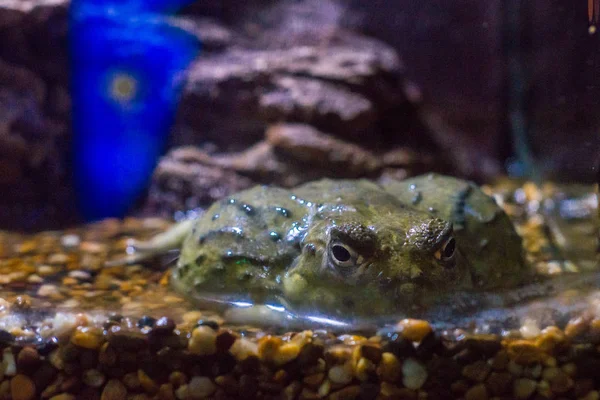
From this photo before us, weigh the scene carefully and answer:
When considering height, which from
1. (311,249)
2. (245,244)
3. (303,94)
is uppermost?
(303,94)

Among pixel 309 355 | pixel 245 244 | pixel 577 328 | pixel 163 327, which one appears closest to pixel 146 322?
pixel 163 327

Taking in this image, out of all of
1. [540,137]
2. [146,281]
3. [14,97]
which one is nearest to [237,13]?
[14,97]

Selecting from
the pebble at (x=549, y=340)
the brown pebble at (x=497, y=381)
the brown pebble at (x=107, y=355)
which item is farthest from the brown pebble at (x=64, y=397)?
the pebble at (x=549, y=340)

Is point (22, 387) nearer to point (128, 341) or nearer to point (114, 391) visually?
point (114, 391)

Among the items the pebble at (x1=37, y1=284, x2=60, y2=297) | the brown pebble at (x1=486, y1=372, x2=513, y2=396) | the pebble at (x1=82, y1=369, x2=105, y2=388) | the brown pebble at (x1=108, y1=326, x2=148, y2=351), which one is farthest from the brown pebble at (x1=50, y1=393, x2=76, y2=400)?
the brown pebble at (x1=486, y1=372, x2=513, y2=396)

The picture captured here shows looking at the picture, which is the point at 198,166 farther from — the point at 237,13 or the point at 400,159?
the point at 400,159

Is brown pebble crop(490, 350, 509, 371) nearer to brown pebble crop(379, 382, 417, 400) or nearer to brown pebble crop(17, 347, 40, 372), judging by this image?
brown pebble crop(379, 382, 417, 400)

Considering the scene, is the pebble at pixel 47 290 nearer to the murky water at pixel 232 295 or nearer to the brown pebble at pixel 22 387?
the murky water at pixel 232 295
